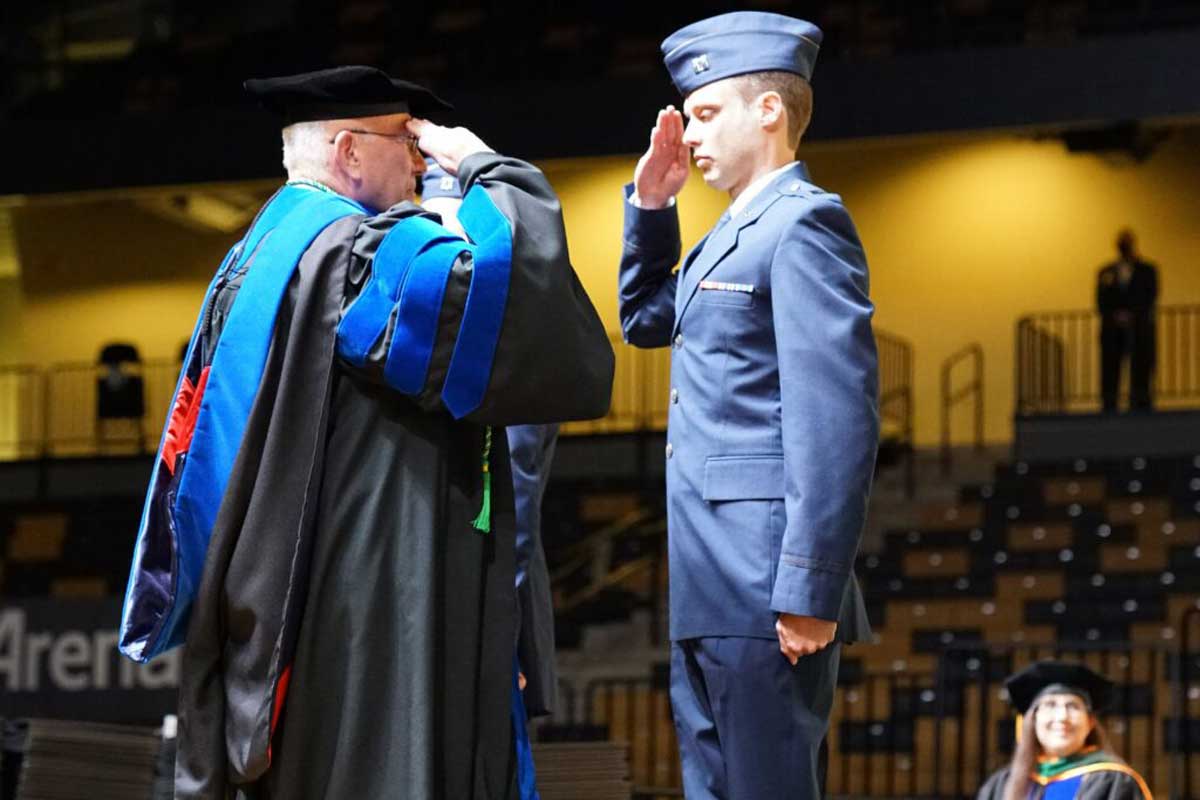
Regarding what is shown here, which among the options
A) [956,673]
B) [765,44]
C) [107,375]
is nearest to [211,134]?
[107,375]

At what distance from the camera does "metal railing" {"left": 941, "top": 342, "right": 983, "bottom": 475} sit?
60.7ft

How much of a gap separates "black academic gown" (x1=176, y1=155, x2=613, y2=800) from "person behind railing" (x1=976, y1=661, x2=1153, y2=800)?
14.3 feet

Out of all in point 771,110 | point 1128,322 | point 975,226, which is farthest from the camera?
point 975,226

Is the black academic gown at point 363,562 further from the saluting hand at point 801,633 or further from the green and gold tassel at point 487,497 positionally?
the saluting hand at point 801,633

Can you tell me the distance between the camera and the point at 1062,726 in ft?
24.1

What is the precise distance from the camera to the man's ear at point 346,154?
10.9 feet

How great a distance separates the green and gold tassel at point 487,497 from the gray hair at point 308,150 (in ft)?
1.62

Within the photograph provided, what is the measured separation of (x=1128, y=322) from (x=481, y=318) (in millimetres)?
13949

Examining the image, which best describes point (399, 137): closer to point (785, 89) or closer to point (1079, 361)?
point (785, 89)

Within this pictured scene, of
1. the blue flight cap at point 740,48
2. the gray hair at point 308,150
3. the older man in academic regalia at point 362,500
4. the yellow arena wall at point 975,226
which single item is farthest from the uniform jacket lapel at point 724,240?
the yellow arena wall at point 975,226

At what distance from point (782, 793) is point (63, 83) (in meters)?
18.0

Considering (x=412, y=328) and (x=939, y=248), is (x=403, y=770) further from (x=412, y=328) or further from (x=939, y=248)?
(x=939, y=248)

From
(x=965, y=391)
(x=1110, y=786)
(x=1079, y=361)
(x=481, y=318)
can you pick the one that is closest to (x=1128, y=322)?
(x=1079, y=361)

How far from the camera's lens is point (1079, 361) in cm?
1842
